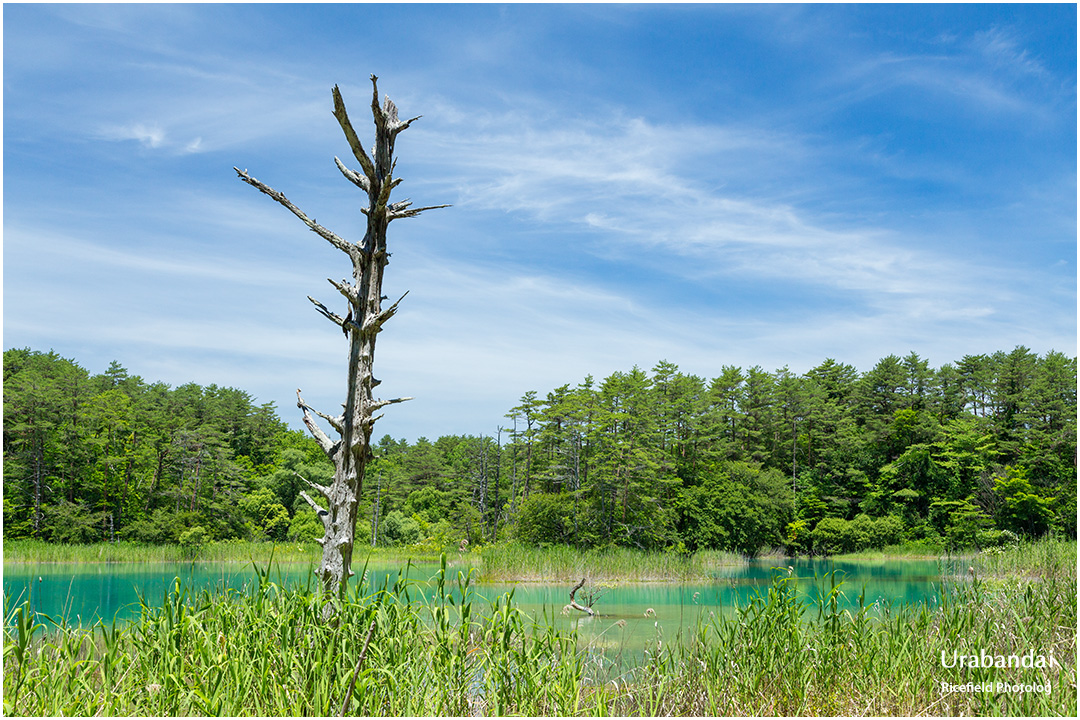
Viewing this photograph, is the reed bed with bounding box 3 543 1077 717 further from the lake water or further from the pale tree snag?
the lake water

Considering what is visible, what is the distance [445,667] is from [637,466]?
26057 mm

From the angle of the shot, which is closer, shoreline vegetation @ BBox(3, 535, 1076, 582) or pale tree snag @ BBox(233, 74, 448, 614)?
pale tree snag @ BBox(233, 74, 448, 614)

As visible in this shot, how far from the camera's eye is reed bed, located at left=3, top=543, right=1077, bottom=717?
10.8 ft

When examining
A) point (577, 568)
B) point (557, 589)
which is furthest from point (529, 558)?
point (557, 589)

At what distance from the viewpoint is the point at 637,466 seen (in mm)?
28984

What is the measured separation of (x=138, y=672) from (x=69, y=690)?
1.08ft

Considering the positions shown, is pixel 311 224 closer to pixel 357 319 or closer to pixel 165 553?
pixel 357 319

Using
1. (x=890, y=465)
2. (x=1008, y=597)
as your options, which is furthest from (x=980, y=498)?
(x=1008, y=597)

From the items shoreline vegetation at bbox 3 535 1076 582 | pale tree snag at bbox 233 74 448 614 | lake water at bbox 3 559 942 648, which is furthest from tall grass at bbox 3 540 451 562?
pale tree snag at bbox 233 74 448 614

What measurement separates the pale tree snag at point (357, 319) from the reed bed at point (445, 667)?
505 millimetres

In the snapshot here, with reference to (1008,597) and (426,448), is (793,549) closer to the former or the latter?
(426,448)

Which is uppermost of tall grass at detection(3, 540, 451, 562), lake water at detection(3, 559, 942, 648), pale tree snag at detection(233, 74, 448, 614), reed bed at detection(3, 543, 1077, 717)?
pale tree snag at detection(233, 74, 448, 614)

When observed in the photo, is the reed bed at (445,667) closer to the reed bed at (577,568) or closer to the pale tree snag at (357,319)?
the pale tree snag at (357,319)

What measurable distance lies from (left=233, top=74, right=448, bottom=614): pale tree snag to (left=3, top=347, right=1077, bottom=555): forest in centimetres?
2353
